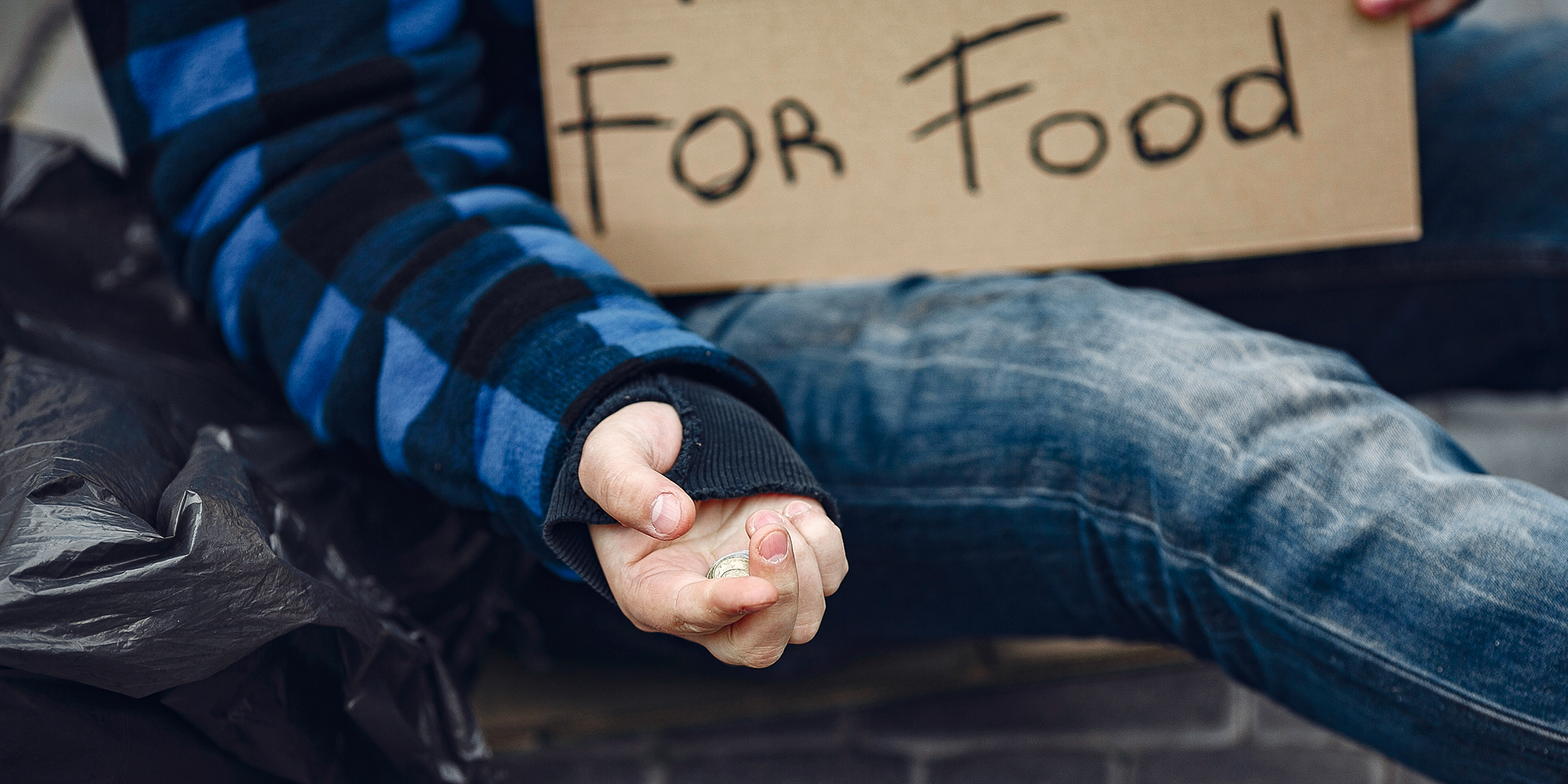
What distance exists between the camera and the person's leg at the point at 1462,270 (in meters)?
0.75

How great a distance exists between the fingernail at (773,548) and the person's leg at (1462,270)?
1.76 ft

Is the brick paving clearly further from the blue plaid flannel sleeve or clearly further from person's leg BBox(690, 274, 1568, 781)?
the blue plaid flannel sleeve

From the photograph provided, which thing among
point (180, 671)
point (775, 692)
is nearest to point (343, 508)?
point (180, 671)

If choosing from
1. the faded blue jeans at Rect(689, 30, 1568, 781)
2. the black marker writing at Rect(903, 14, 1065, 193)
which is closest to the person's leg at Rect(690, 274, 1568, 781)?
the faded blue jeans at Rect(689, 30, 1568, 781)

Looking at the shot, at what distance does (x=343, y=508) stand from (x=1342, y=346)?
0.82 meters

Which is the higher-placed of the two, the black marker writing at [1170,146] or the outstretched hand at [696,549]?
the black marker writing at [1170,146]

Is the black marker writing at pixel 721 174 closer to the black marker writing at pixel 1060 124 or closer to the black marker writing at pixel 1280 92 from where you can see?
the black marker writing at pixel 1060 124

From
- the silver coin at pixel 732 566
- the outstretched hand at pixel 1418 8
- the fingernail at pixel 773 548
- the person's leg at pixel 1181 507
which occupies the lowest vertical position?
the person's leg at pixel 1181 507

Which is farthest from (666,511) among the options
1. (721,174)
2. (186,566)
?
(721,174)

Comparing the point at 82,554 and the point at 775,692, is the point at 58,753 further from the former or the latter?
the point at 775,692

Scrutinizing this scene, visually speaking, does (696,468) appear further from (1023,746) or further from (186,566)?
(1023,746)

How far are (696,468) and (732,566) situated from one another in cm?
A: 5

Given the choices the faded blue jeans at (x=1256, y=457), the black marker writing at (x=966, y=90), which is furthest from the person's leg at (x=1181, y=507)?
the black marker writing at (x=966, y=90)

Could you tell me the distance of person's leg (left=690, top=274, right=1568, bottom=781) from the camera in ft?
1.53
